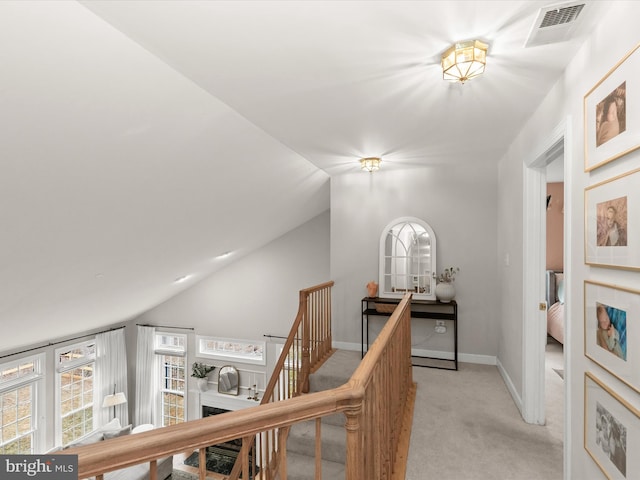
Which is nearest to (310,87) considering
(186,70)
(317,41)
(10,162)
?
(317,41)

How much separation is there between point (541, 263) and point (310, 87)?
2264 millimetres

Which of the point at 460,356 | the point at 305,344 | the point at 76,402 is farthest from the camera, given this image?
the point at 76,402

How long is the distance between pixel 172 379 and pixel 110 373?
130cm

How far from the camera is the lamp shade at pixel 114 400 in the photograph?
6844mm

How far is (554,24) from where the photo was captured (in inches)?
61.4

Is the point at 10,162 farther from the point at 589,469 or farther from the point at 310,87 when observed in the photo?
the point at 589,469

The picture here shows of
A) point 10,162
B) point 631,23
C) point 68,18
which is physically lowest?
point 10,162

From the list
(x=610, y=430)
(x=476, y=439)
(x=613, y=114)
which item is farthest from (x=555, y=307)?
(x=613, y=114)

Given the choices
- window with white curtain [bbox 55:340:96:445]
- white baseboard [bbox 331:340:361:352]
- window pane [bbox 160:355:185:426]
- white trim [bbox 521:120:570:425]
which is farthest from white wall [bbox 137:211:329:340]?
white trim [bbox 521:120:570:425]

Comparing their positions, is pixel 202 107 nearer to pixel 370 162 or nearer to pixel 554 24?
pixel 370 162

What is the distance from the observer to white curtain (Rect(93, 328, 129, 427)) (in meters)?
7.03

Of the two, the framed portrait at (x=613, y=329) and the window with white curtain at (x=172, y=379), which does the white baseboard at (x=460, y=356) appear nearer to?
the framed portrait at (x=613, y=329)

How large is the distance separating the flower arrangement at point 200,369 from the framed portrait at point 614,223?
7.48m

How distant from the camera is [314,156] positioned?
12.4 feet
